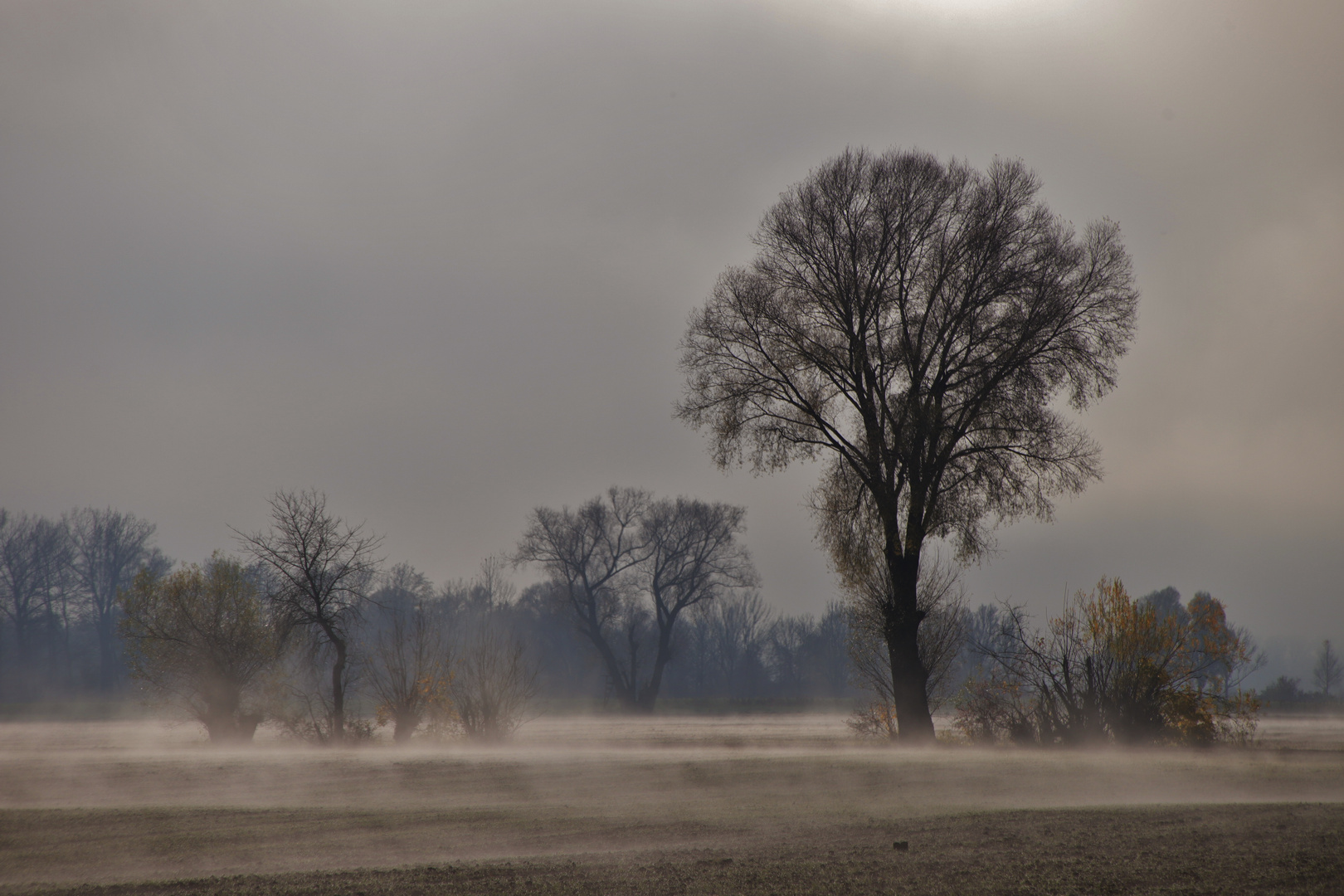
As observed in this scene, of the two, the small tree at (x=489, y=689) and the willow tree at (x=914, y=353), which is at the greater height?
the willow tree at (x=914, y=353)

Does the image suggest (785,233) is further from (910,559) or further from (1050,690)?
(1050,690)

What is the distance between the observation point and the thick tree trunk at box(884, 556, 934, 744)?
68.4 feet

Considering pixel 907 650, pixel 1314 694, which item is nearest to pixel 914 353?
pixel 907 650

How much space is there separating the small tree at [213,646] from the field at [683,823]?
32.5ft

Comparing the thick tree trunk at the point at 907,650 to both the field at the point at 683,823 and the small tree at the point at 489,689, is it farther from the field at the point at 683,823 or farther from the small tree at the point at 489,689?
the small tree at the point at 489,689

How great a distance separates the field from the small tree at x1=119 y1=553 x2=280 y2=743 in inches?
390

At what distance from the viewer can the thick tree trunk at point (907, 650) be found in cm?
2086

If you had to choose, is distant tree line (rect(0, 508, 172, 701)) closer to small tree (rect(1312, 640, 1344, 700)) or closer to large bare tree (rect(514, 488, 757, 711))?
large bare tree (rect(514, 488, 757, 711))

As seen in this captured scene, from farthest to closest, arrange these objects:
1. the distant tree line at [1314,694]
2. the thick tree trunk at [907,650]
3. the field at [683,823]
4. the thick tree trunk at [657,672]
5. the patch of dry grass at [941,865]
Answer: the thick tree trunk at [657,672]
the distant tree line at [1314,694]
the thick tree trunk at [907,650]
the field at [683,823]
the patch of dry grass at [941,865]

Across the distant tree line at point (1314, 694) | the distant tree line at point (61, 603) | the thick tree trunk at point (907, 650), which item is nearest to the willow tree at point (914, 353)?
the thick tree trunk at point (907, 650)

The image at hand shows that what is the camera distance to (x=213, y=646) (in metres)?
27.4

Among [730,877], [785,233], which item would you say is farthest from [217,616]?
[730,877]

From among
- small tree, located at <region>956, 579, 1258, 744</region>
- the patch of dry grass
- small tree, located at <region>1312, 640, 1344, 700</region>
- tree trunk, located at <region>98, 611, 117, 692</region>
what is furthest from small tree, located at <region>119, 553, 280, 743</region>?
small tree, located at <region>1312, 640, 1344, 700</region>

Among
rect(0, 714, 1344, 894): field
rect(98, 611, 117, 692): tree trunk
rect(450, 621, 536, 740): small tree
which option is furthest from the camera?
rect(98, 611, 117, 692): tree trunk
